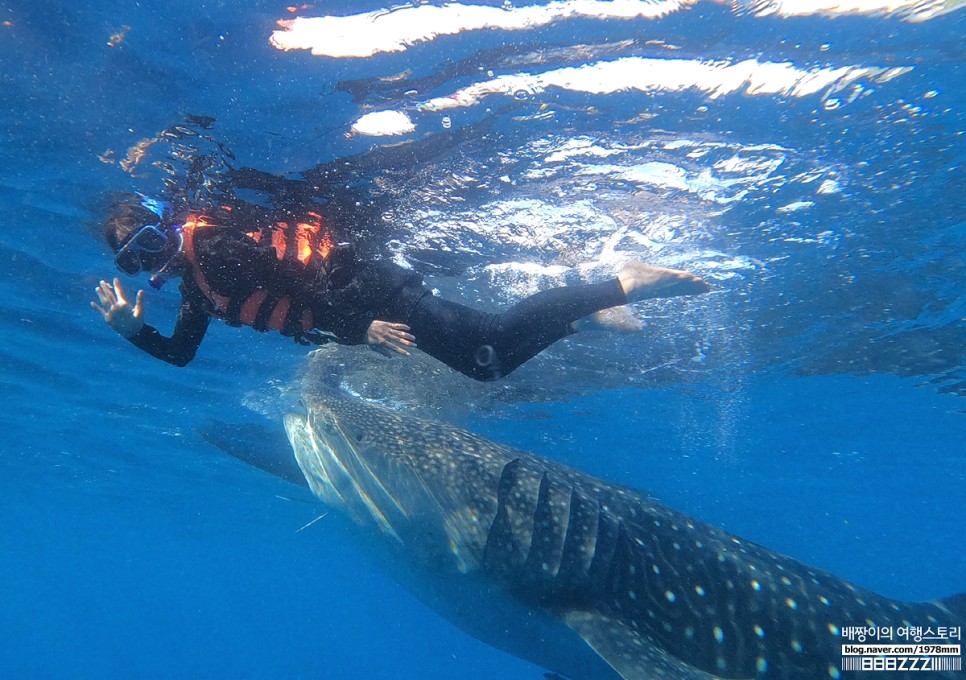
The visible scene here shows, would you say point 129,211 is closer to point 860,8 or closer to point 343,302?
point 343,302

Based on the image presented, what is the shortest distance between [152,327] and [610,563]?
514 centimetres

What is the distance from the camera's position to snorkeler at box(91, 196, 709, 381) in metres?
5.75

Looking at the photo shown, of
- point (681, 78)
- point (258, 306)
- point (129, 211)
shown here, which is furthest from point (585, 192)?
point (129, 211)

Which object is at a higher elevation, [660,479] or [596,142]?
[596,142]

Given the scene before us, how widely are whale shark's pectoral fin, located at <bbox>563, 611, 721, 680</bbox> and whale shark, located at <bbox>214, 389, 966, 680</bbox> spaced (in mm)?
14

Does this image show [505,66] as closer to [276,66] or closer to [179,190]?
[276,66]

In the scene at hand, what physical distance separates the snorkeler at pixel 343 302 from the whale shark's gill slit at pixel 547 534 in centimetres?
174

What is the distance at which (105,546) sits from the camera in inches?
2232

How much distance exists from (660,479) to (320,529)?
24.9 meters

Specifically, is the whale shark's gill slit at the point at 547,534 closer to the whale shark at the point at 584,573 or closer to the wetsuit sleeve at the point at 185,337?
the whale shark at the point at 584,573

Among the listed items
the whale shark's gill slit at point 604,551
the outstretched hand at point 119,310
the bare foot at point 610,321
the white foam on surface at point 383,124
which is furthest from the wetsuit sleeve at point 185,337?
the whale shark's gill slit at point 604,551

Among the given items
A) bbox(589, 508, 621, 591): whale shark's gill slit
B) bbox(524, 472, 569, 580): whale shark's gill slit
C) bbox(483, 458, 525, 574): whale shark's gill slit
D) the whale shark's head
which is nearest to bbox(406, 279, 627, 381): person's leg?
the whale shark's head

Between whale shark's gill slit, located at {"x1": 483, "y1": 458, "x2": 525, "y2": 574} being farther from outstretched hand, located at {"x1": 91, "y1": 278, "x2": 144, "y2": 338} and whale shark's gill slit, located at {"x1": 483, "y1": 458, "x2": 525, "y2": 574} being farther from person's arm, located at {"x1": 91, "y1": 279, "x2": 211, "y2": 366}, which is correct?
outstretched hand, located at {"x1": 91, "y1": 278, "x2": 144, "y2": 338}

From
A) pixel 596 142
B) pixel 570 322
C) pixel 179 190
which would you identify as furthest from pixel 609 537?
pixel 179 190
